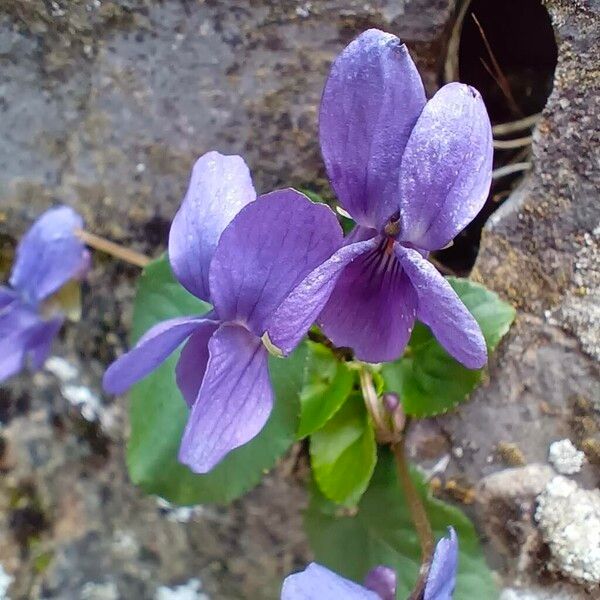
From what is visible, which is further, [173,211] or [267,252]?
[173,211]

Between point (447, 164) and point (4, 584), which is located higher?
point (447, 164)

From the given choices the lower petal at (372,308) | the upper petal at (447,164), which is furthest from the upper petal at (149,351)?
the upper petal at (447,164)

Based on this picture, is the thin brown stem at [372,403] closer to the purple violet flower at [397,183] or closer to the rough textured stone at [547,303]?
the rough textured stone at [547,303]

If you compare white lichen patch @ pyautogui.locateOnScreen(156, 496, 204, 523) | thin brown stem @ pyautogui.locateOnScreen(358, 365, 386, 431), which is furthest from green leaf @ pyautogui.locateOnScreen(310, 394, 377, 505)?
white lichen patch @ pyautogui.locateOnScreen(156, 496, 204, 523)

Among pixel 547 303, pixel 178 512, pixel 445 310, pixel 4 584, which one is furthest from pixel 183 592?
pixel 445 310

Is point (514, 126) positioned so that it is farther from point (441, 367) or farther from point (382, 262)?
point (382, 262)

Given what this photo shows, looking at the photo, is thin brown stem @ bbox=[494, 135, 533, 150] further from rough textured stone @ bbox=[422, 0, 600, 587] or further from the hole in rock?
rough textured stone @ bbox=[422, 0, 600, 587]
